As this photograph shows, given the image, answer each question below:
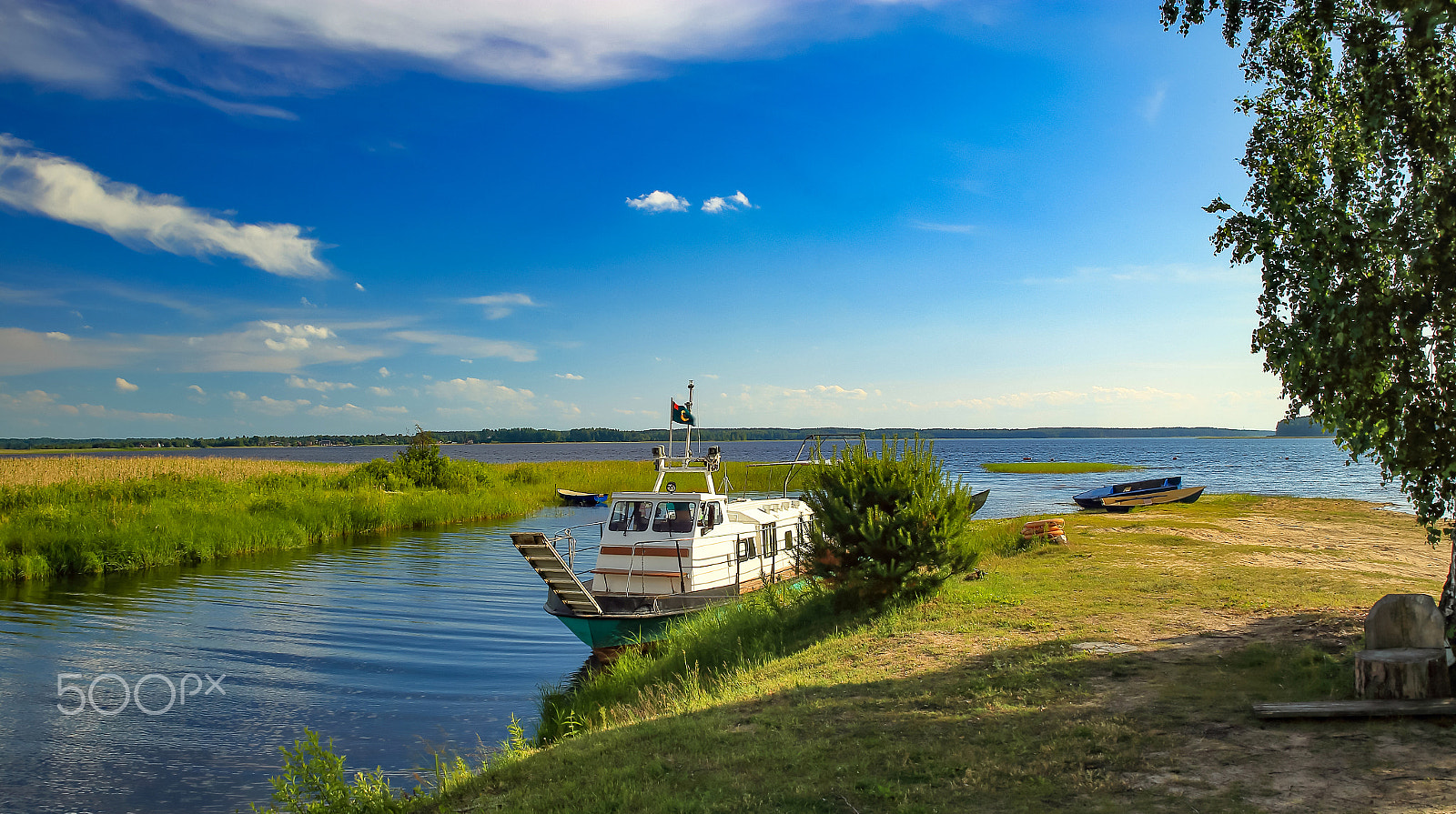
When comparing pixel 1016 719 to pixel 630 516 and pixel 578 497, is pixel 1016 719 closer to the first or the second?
pixel 630 516

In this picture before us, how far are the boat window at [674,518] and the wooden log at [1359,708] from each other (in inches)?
442

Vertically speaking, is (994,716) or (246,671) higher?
(994,716)

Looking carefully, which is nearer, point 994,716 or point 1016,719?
point 1016,719

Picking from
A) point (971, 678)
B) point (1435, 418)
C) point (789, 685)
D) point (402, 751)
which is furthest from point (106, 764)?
point (1435, 418)

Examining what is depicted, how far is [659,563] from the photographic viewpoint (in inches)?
645

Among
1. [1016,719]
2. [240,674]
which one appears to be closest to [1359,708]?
[1016,719]

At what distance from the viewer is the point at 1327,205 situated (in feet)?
24.4

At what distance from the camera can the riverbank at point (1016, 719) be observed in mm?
5668

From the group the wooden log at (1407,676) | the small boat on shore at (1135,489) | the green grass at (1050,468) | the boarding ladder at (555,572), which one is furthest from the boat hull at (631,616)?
the green grass at (1050,468)

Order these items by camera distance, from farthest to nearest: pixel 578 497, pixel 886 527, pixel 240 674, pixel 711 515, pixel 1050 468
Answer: pixel 1050 468, pixel 578 497, pixel 711 515, pixel 240 674, pixel 886 527

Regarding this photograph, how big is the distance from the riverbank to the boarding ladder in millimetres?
1987

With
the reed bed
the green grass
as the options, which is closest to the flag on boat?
the reed bed

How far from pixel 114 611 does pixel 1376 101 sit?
25792 millimetres

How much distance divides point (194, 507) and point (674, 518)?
933 inches
